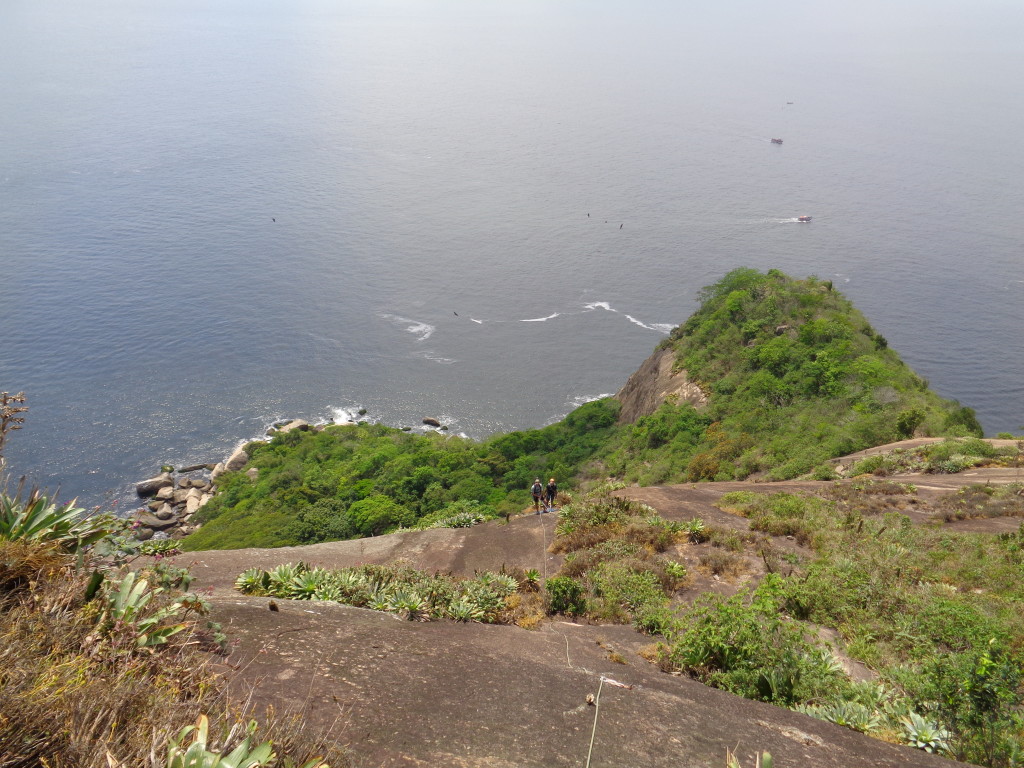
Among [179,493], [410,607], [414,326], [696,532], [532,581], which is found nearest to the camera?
[410,607]

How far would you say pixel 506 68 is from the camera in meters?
196

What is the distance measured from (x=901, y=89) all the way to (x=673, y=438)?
173023 mm

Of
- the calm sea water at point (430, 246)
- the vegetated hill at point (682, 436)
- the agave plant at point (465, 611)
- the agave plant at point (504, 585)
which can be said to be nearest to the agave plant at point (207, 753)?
the agave plant at point (465, 611)

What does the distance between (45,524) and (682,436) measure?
3254 centimetres

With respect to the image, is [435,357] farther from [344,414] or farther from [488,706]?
[488,706]

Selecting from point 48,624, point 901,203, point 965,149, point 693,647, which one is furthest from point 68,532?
point 965,149

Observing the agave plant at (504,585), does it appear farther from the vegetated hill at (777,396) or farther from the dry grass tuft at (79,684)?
the vegetated hill at (777,396)

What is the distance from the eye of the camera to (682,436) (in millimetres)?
36906

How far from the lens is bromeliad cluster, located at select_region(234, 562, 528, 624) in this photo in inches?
436

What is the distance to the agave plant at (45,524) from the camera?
7.92 meters

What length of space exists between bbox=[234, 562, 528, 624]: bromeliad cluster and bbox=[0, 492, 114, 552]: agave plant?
3597 mm

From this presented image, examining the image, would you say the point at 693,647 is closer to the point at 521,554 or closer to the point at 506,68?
the point at 521,554

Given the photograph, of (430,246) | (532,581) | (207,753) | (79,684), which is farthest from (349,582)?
(430,246)

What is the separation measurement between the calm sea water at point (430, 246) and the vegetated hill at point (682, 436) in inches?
592
